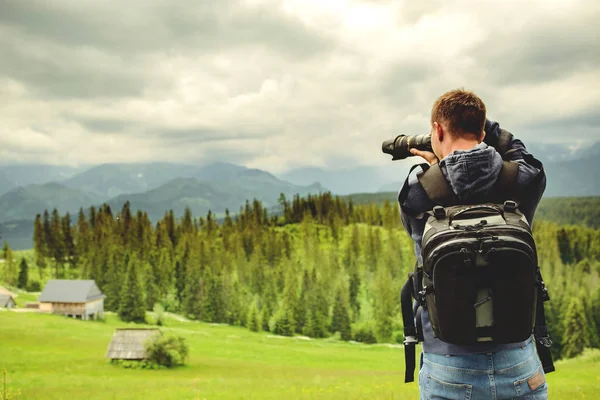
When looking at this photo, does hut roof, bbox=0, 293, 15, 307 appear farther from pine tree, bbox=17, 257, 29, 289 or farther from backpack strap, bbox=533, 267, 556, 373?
backpack strap, bbox=533, 267, 556, 373

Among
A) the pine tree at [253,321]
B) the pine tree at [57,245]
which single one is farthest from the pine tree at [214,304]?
the pine tree at [57,245]

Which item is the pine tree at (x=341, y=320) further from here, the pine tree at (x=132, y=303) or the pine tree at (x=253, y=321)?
the pine tree at (x=132, y=303)

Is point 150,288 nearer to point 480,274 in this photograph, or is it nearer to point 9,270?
point 9,270

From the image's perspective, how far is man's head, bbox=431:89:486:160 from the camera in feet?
11.6

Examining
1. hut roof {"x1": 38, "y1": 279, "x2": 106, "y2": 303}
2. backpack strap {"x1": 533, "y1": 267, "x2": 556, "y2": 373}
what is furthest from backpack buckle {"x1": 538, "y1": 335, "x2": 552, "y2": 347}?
hut roof {"x1": 38, "y1": 279, "x2": 106, "y2": 303}

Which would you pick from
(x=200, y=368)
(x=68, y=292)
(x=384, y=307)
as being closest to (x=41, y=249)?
(x=68, y=292)

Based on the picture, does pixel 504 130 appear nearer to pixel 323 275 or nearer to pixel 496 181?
pixel 496 181

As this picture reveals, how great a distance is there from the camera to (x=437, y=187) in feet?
11.6

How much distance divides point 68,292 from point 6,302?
8956mm

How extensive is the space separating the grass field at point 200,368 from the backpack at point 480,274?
31.7 ft

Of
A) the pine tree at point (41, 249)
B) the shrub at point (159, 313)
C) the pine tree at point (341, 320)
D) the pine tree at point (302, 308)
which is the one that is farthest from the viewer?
the pine tree at point (41, 249)

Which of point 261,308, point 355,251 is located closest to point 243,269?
point 261,308

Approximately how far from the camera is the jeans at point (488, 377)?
3.29m

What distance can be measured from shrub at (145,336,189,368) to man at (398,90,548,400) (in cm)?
3935
